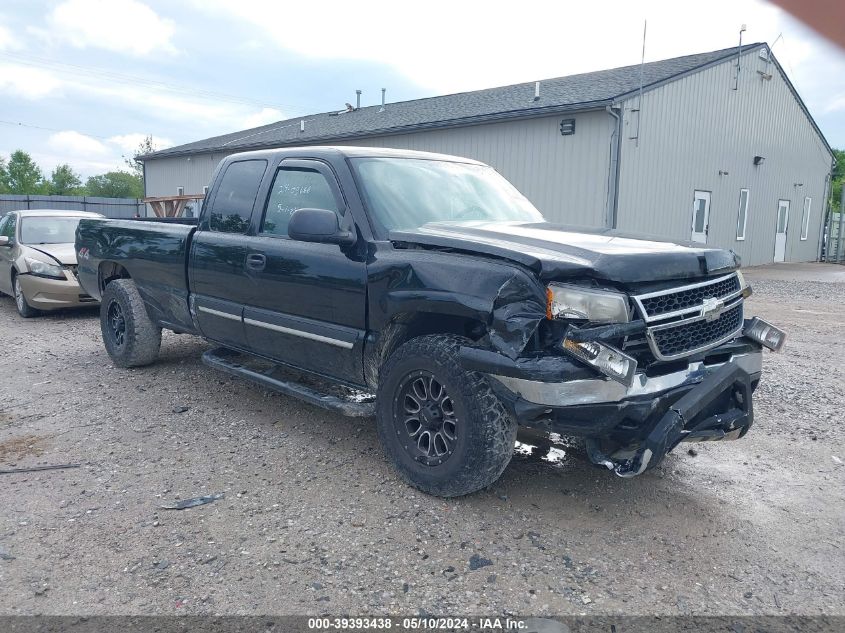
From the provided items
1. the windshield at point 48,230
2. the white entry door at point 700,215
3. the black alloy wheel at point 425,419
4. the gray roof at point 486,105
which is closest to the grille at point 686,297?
the black alloy wheel at point 425,419

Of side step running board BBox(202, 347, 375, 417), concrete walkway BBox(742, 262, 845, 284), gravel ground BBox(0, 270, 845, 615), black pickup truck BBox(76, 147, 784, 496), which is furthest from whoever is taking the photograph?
concrete walkway BBox(742, 262, 845, 284)

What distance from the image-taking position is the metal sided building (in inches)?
591

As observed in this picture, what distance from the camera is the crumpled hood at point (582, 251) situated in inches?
125

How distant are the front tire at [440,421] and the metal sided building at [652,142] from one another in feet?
32.8

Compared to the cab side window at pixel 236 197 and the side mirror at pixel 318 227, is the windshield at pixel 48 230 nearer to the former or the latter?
the cab side window at pixel 236 197

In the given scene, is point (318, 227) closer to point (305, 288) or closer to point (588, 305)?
point (305, 288)

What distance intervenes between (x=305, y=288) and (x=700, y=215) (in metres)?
16.5

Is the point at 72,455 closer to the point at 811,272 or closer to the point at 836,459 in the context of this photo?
the point at 836,459

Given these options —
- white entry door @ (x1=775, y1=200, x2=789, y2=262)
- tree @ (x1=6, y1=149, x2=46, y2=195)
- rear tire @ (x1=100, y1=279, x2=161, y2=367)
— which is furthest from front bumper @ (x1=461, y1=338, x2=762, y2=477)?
tree @ (x1=6, y1=149, x2=46, y2=195)

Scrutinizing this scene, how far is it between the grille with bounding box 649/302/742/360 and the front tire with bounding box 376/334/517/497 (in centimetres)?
82

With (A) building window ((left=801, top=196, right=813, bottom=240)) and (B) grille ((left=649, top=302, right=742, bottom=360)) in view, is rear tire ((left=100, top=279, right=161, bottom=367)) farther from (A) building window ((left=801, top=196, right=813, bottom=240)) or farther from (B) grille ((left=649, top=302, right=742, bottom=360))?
(A) building window ((left=801, top=196, right=813, bottom=240))

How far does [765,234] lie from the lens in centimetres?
2178

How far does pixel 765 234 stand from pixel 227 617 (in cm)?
2270

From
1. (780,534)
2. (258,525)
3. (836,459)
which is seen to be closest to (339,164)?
(258,525)
